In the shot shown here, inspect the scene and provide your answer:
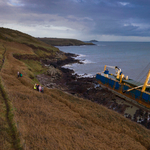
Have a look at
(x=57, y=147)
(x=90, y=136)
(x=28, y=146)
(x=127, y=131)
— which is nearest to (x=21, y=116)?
(x=28, y=146)

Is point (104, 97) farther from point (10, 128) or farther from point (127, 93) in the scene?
point (10, 128)

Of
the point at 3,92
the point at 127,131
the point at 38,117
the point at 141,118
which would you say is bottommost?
the point at 141,118

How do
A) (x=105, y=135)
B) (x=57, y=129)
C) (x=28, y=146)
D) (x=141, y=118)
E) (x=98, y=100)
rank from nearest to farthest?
(x=28, y=146), (x=57, y=129), (x=105, y=135), (x=141, y=118), (x=98, y=100)

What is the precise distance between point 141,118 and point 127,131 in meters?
10.6

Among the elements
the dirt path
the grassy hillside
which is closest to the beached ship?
the grassy hillside

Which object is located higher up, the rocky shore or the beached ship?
the beached ship

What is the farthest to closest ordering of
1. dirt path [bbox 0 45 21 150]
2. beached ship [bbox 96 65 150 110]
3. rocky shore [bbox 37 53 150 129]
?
beached ship [bbox 96 65 150 110] → rocky shore [bbox 37 53 150 129] → dirt path [bbox 0 45 21 150]

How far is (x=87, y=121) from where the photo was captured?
12.8m

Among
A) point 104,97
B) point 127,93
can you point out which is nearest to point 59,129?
point 104,97

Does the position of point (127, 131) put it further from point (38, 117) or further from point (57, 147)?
point (38, 117)

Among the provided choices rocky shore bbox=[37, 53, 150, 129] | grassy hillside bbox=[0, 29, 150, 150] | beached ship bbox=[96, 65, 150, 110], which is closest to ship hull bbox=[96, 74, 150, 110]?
beached ship bbox=[96, 65, 150, 110]

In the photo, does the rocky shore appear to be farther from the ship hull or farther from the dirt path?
the dirt path

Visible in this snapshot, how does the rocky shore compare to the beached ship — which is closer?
the rocky shore

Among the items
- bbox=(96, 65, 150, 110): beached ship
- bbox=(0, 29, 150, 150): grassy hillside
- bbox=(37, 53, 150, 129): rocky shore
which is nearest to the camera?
bbox=(0, 29, 150, 150): grassy hillside
